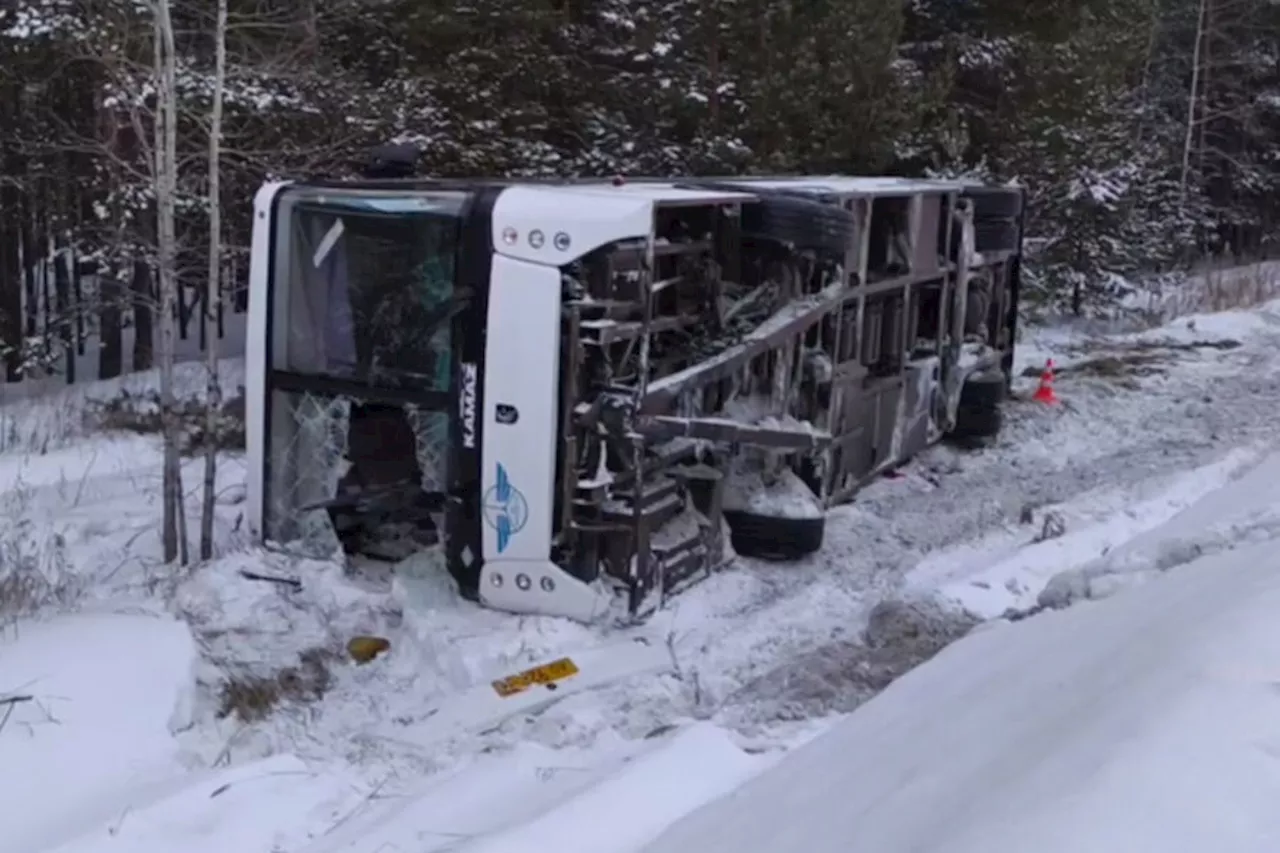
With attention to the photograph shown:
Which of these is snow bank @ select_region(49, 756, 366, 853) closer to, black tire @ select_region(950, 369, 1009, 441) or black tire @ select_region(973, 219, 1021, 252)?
black tire @ select_region(950, 369, 1009, 441)

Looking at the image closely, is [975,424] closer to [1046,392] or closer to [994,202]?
[994,202]

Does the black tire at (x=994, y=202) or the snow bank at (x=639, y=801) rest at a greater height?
the black tire at (x=994, y=202)

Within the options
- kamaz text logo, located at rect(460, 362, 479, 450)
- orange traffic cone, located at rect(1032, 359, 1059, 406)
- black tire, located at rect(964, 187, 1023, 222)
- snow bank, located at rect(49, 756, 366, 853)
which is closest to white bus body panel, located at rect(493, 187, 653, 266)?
kamaz text logo, located at rect(460, 362, 479, 450)

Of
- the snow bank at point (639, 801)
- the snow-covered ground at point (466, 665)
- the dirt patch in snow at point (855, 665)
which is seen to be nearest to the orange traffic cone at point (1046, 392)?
the snow-covered ground at point (466, 665)

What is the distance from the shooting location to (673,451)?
7305mm

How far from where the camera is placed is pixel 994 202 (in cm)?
1197

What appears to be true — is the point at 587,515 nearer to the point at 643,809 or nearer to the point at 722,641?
the point at 722,641

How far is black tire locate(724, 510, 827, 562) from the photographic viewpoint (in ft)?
26.1

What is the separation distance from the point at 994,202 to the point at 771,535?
Result: 5.17 m

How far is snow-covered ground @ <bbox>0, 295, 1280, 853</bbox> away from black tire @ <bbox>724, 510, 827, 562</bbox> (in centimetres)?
12

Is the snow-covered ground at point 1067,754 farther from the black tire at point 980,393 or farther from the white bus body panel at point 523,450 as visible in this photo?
the black tire at point 980,393

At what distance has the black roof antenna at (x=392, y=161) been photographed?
8.17 meters

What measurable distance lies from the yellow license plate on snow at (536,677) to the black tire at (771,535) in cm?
193

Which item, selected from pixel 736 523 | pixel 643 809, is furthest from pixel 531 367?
pixel 643 809
